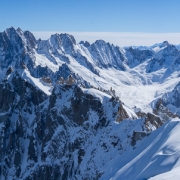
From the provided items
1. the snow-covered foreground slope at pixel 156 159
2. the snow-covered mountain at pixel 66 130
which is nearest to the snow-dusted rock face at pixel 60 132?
the snow-covered mountain at pixel 66 130

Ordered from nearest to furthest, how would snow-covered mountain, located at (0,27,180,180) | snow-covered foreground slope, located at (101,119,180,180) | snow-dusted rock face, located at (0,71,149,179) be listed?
snow-covered foreground slope, located at (101,119,180,180) → snow-covered mountain, located at (0,27,180,180) → snow-dusted rock face, located at (0,71,149,179)

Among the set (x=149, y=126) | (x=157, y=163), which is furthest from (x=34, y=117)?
(x=157, y=163)

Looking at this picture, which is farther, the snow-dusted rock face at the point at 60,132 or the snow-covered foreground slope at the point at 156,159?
the snow-dusted rock face at the point at 60,132

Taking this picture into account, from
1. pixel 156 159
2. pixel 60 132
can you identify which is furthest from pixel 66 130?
pixel 156 159

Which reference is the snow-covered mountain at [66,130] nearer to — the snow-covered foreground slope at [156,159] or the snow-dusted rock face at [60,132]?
the snow-dusted rock face at [60,132]

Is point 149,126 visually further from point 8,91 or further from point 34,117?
point 8,91

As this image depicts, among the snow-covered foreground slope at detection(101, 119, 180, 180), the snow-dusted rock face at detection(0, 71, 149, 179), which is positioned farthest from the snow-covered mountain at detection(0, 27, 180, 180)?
the snow-covered foreground slope at detection(101, 119, 180, 180)

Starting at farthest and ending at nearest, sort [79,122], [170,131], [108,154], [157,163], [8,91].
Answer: [8,91], [79,122], [108,154], [170,131], [157,163]

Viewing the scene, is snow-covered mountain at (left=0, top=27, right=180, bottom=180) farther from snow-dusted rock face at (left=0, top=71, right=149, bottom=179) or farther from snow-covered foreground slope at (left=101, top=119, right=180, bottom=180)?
snow-covered foreground slope at (left=101, top=119, right=180, bottom=180)
